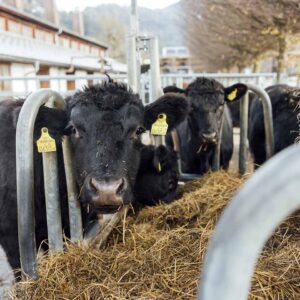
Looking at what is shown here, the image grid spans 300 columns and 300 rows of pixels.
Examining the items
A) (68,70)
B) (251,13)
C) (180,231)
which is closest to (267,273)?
(180,231)

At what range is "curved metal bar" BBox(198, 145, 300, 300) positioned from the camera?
2.29 feet

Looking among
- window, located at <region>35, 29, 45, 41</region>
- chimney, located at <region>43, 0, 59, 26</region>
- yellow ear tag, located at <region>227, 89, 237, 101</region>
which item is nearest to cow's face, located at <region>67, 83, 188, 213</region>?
yellow ear tag, located at <region>227, 89, 237, 101</region>

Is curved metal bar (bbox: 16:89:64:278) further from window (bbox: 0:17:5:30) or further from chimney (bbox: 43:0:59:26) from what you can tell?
chimney (bbox: 43:0:59:26)

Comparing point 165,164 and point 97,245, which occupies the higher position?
point 165,164

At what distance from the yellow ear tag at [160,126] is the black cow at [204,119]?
1666 millimetres

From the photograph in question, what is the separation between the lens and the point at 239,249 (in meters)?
0.73

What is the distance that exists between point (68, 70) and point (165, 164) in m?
20.0

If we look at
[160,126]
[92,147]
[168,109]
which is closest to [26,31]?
[168,109]

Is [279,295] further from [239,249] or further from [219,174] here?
[219,174]

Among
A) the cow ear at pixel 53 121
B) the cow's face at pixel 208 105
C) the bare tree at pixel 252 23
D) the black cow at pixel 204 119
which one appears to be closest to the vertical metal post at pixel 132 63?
the black cow at pixel 204 119

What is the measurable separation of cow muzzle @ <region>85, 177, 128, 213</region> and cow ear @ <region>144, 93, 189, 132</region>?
0.96 meters

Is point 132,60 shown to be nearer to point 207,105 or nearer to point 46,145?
point 207,105

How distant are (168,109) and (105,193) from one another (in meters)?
1.26

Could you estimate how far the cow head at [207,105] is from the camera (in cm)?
513
